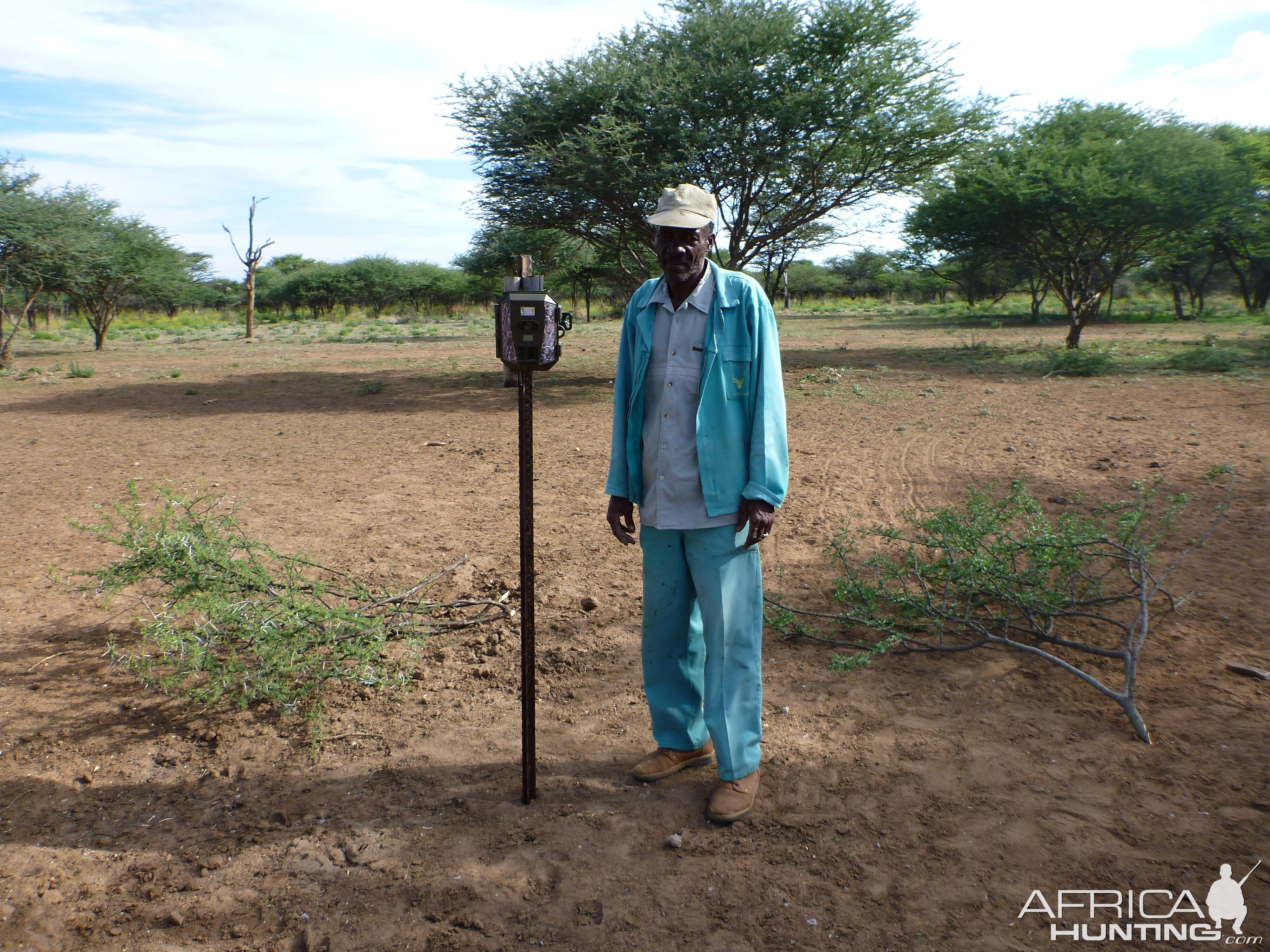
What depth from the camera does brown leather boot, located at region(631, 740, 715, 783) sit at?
282 centimetres

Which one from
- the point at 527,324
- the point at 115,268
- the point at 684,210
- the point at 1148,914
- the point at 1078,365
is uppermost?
the point at 115,268

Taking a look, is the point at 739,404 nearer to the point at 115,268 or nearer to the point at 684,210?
the point at 684,210

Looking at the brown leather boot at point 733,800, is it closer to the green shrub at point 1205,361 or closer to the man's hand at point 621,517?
the man's hand at point 621,517

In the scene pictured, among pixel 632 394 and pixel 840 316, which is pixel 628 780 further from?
pixel 840 316

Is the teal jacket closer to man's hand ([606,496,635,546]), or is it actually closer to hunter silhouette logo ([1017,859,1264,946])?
man's hand ([606,496,635,546])

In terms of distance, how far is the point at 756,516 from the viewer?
2488 millimetres

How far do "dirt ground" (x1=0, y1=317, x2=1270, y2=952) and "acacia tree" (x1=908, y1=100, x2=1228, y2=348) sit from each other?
42.6 ft

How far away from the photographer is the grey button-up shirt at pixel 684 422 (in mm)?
2557

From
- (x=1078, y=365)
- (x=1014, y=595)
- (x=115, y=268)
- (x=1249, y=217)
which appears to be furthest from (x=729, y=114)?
(x=115, y=268)

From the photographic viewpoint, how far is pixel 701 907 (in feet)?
7.34

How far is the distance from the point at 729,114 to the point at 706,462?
446 inches

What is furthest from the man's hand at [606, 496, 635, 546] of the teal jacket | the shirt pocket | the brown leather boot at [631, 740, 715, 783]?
the brown leather boot at [631, 740, 715, 783]

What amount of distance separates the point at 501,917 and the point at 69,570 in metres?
3.96

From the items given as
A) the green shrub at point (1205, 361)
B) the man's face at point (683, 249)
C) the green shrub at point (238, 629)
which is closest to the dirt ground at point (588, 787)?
the green shrub at point (238, 629)
